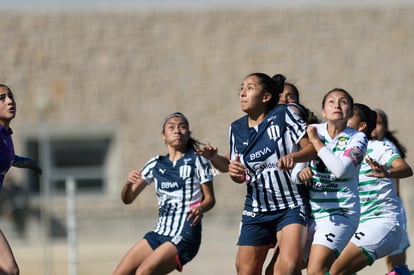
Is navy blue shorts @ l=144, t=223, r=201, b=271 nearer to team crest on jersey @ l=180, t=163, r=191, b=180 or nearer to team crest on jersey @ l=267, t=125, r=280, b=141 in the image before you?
team crest on jersey @ l=180, t=163, r=191, b=180

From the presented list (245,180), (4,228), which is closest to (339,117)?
(245,180)

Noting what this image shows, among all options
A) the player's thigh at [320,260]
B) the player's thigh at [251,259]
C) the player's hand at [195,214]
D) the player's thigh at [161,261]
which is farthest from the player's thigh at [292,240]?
the player's thigh at [161,261]

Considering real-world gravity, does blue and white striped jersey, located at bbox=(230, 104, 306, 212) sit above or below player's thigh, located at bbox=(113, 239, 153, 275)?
above

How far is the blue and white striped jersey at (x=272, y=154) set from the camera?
8.37 m

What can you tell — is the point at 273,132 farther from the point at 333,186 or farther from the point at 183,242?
the point at 183,242

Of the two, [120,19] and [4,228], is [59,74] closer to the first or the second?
[120,19]

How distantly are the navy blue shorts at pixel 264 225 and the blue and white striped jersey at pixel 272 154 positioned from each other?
48 mm

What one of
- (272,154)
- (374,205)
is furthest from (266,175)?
(374,205)

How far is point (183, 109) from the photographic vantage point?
981 inches

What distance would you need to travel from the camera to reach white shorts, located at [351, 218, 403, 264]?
8820mm

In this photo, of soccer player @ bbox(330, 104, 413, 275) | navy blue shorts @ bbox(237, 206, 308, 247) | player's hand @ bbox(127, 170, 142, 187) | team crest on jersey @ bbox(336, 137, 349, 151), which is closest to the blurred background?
player's hand @ bbox(127, 170, 142, 187)

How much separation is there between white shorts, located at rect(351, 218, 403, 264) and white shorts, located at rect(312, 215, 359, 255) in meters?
0.40

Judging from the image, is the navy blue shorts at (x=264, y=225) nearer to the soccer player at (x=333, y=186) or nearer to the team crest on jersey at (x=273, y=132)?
the soccer player at (x=333, y=186)

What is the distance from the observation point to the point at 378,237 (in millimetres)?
8938
